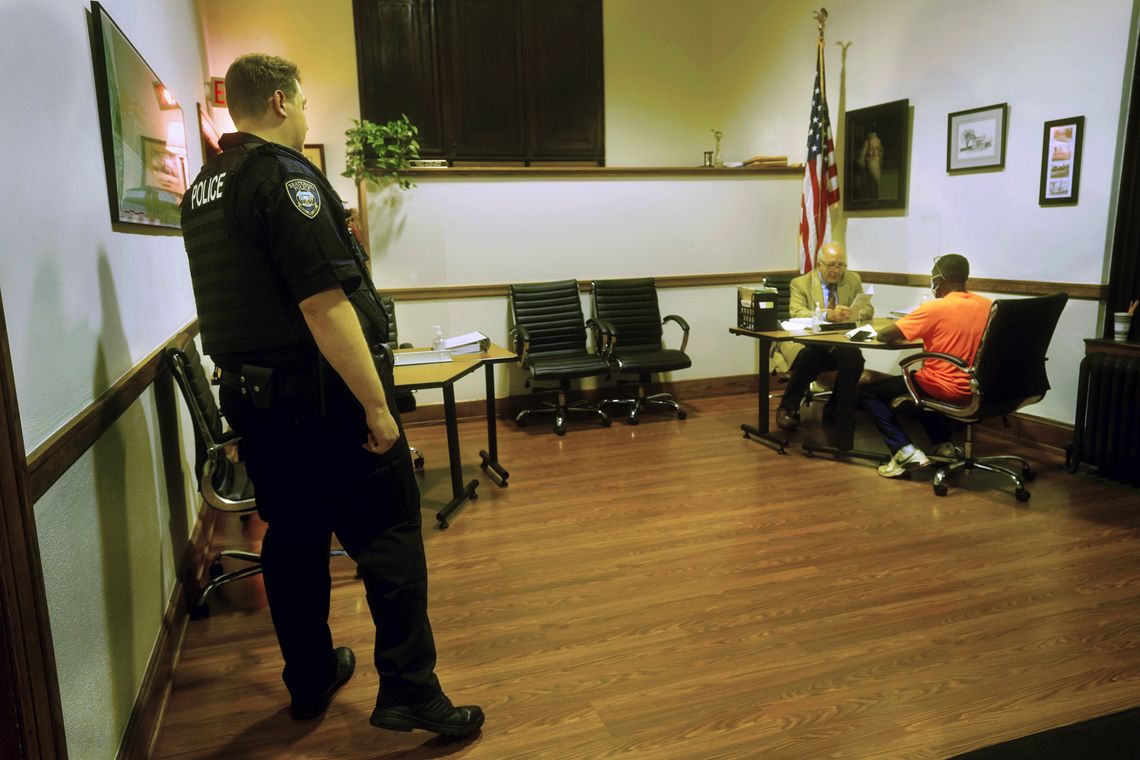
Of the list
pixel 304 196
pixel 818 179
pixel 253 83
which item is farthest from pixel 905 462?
pixel 253 83

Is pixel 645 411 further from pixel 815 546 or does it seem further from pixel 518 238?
pixel 815 546

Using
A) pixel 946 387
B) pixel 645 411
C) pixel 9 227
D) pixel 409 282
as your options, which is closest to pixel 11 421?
pixel 9 227

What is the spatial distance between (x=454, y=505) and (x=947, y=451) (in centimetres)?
272

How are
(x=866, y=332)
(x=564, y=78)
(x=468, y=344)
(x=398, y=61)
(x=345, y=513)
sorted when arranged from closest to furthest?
(x=345, y=513) < (x=468, y=344) < (x=866, y=332) < (x=398, y=61) < (x=564, y=78)

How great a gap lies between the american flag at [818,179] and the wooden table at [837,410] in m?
1.38

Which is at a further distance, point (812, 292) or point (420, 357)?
point (812, 292)

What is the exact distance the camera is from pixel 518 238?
5.65 meters

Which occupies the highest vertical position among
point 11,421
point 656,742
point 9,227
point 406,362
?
point 9,227

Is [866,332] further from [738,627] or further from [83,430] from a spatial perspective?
[83,430]

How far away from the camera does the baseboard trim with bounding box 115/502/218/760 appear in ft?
6.49

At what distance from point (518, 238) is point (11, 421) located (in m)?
4.54

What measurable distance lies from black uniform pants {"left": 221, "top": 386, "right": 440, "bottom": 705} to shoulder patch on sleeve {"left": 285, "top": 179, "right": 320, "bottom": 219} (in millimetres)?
450

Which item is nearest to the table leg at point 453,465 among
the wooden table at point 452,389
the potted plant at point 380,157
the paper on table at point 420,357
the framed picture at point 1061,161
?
the wooden table at point 452,389

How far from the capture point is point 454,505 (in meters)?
3.83
